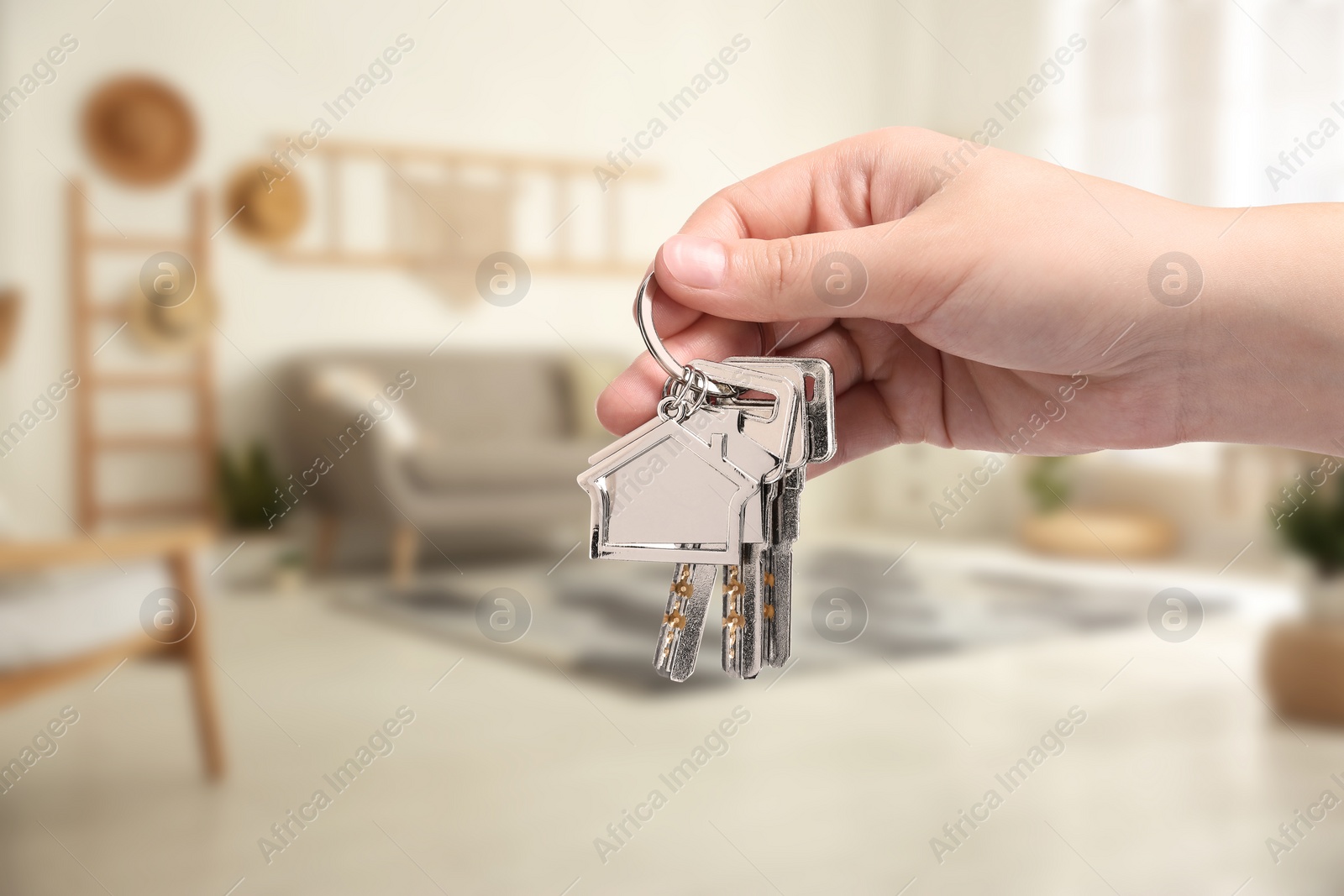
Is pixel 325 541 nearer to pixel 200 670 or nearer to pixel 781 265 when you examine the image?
pixel 200 670

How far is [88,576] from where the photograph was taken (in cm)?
120

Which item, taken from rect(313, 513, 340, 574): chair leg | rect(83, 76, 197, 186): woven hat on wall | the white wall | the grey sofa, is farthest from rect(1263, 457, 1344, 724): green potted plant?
rect(83, 76, 197, 186): woven hat on wall

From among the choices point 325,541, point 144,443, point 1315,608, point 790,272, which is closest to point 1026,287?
point 790,272

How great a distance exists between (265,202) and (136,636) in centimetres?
55

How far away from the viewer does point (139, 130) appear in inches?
47.2

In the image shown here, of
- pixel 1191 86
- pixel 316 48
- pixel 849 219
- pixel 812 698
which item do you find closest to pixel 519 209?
pixel 316 48

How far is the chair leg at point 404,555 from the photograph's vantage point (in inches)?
51.0

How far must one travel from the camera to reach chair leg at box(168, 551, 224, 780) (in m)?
1.24

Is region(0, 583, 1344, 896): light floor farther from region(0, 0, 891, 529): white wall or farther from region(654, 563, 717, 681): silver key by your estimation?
region(654, 563, 717, 681): silver key

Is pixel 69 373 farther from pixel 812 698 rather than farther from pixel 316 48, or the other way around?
pixel 812 698

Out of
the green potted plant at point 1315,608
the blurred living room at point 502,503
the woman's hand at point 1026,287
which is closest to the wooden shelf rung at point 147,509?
the blurred living room at point 502,503

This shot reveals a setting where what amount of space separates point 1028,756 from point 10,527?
4.58 ft

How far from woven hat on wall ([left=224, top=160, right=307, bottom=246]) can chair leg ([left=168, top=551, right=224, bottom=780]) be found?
0.40m

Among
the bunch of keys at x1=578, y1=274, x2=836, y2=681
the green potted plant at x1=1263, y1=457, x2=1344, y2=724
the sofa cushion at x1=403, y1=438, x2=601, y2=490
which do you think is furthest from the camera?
the green potted plant at x1=1263, y1=457, x2=1344, y2=724
